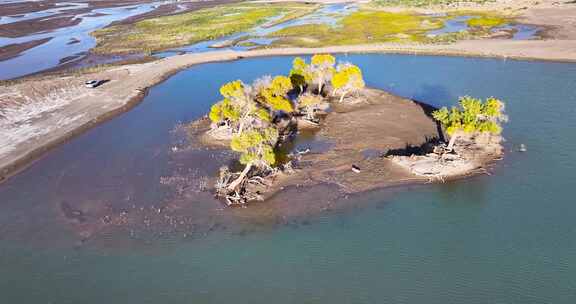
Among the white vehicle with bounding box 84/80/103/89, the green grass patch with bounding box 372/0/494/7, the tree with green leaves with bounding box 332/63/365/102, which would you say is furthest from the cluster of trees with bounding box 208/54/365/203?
the green grass patch with bounding box 372/0/494/7

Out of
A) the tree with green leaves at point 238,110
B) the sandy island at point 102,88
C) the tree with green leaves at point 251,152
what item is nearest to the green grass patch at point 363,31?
the sandy island at point 102,88

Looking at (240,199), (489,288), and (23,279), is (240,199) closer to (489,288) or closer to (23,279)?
(23,279)

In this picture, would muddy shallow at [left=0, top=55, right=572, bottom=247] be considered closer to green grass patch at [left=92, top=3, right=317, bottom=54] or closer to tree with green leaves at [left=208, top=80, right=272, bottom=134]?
tree with green leaves at [left=208, top=80, right=272, bottom=134]

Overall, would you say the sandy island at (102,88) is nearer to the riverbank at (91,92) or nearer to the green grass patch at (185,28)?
the riverbank at (91,92)

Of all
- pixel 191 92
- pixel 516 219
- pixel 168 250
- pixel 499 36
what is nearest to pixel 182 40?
pixel 191 92

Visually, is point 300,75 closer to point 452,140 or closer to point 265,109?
point 265,109
